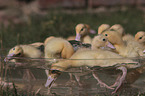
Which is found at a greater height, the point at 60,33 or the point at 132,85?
the point at 60,33

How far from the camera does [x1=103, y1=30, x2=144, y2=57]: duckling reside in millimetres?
1855

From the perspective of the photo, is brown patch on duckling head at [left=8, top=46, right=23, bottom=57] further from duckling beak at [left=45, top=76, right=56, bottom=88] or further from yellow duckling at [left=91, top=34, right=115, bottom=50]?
yellow duckling at [left=91, top=34, right=115, bottom=50]

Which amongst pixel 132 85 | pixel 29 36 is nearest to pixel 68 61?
pixel 132 85

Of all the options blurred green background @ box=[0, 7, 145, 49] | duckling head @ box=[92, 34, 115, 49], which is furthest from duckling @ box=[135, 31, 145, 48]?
blurred green background @ box=[0, 7, 145, 49]

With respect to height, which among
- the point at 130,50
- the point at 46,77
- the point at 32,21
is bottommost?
the point at 46,77

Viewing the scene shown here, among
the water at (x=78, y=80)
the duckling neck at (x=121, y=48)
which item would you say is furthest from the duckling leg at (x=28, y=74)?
the duckling neck at (x=121, y=48)

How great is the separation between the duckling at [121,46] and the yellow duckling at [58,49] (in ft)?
0.92

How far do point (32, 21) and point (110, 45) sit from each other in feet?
8.12

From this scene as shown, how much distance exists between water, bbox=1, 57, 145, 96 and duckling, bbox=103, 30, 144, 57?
0.66ft

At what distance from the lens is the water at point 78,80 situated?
159 cm

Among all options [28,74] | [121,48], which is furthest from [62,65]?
[121,48]

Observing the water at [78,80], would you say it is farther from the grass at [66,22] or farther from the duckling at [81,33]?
the grass at [66,22]

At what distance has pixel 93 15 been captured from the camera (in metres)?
4.29

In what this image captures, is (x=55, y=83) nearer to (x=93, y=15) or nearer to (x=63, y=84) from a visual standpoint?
(x=63, y=84)
